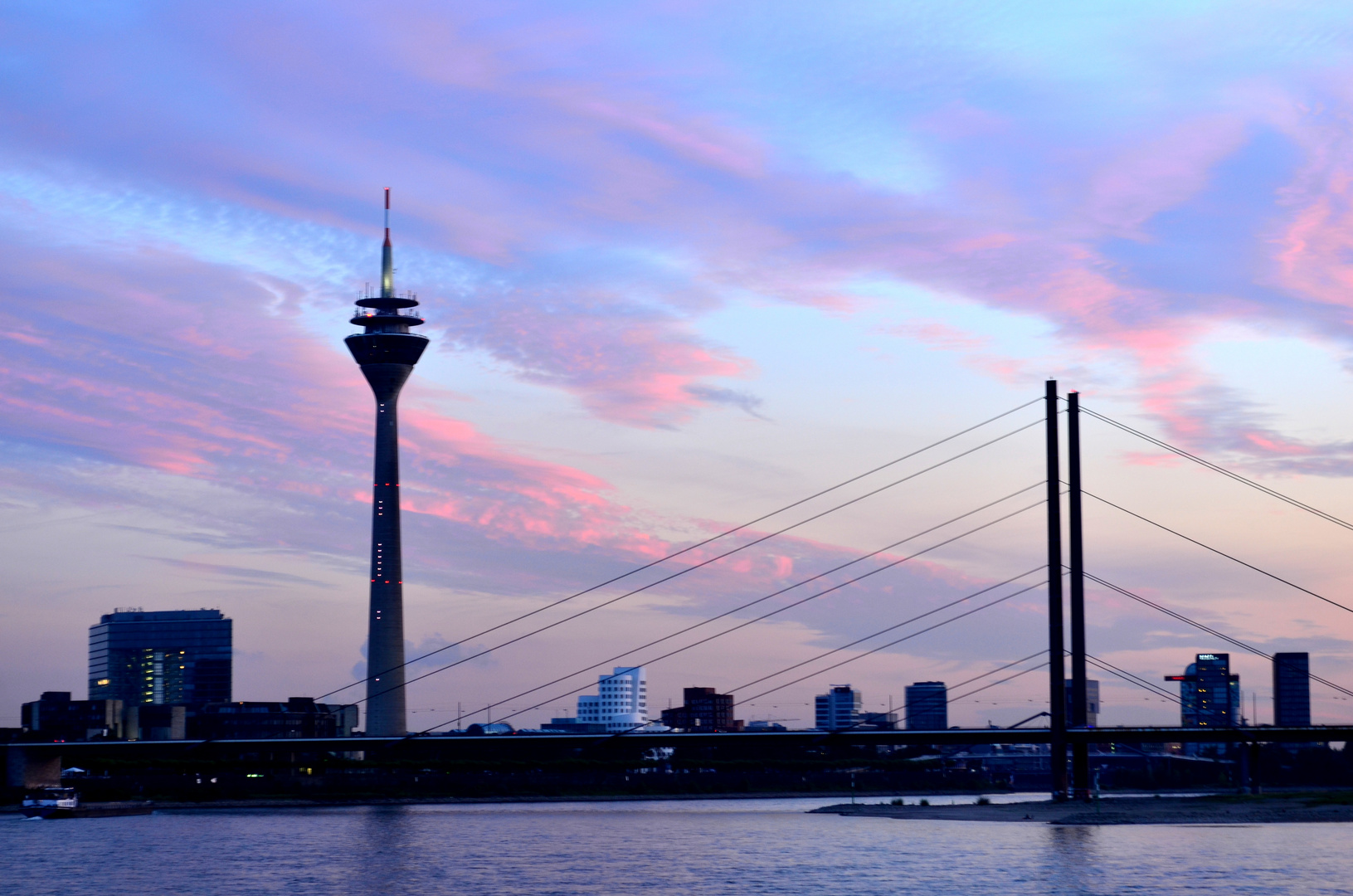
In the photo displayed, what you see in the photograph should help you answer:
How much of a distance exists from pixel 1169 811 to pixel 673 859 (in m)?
36.0

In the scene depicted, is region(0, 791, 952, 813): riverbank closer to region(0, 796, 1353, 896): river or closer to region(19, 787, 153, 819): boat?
region(19, 787, 153, 819): boat

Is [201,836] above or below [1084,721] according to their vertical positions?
below

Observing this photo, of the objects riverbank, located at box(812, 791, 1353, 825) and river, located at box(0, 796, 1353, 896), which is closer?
river, located at box(0, 796, 1353, 896)

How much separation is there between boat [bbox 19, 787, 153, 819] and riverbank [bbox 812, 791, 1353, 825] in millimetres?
54728

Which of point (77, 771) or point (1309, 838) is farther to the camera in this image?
point (77, 771)

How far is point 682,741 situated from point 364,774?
6733 cm

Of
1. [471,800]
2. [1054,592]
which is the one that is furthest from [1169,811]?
[471,800]

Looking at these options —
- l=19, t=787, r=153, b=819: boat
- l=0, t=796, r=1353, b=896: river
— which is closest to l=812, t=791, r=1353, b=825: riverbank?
l=0, t=796, r=1353, b=896: river

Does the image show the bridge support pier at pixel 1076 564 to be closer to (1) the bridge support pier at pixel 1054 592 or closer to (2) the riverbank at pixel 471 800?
(1) the bridge support pier at pixel 1054 592

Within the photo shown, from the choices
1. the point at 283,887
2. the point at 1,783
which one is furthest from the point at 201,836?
the point at 1,783

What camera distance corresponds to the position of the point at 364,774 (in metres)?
161

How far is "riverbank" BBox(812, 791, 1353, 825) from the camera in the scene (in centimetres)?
8162

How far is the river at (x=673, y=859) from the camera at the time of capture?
5103 centimetres

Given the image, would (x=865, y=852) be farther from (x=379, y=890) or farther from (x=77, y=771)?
(x=77, y=771)
